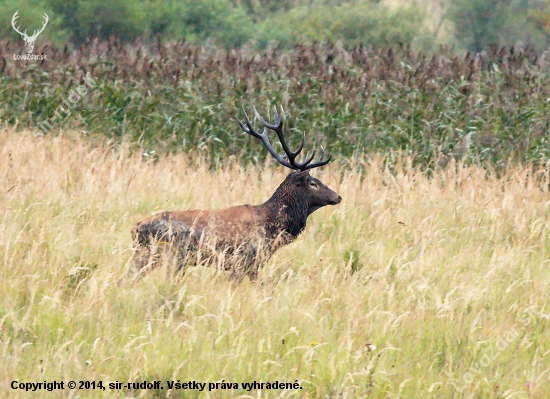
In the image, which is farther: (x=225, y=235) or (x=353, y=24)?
(x=353, y=24)

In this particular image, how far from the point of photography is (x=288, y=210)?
7.66 meters

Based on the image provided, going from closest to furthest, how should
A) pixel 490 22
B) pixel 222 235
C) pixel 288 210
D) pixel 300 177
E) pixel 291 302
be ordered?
1. pixel 291 302
2. pixel 222 235
3. pixel 288 210
4. pixel 300 177
5. pixel 490 22

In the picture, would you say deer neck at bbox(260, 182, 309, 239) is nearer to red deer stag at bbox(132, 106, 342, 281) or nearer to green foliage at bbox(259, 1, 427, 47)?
red deer stag at bbox(132, 106, 342, 281)

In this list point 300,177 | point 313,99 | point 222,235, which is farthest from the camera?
point 313,99

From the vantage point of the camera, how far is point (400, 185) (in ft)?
33.1

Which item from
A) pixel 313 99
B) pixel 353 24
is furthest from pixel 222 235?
pixel 353 24

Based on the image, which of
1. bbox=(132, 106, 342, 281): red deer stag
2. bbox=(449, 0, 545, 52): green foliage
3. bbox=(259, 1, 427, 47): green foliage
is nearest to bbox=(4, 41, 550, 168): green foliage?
bbox=(132, 106, 342, 281): red deer stag

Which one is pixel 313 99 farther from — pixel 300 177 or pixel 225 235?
pixel 225 235

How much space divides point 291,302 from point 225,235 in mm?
1155

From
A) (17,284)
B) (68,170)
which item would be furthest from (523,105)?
(17,284)

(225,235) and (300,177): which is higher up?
(300,177)

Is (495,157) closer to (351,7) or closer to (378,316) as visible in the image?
(378,316)

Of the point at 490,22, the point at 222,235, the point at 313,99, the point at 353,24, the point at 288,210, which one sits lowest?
the point at 222,235

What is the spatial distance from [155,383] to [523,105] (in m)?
9.37
